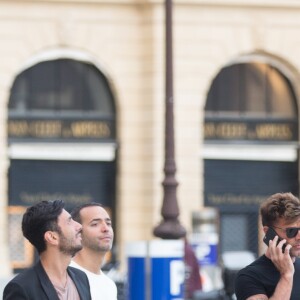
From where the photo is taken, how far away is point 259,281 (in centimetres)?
722

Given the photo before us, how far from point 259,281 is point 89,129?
21273 millimetres

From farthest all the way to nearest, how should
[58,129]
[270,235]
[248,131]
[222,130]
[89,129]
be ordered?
1. [248,131]
2. [222,130]
3. [89,129]
4. [58,129]
5. [270,235]

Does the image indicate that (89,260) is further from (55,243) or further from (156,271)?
(156,271)

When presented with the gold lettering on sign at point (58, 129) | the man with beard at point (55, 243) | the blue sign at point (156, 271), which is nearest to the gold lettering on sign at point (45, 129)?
the gold lettering on sign at point (58, 129)

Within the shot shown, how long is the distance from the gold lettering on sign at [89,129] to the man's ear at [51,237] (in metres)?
21.4

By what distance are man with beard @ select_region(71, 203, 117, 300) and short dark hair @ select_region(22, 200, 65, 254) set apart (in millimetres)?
829

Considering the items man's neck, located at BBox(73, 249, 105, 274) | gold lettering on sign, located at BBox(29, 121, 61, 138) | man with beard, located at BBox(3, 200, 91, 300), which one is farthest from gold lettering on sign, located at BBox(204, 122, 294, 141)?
man with beard, located at BBox(3, 200, 91, 300)

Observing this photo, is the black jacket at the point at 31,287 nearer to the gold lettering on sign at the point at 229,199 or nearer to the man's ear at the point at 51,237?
the man's ear at the point at 51,237

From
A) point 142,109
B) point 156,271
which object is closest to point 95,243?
point 156,271

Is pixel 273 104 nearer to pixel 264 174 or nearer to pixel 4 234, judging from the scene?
pixel 264 174

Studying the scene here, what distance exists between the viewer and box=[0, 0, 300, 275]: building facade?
28078mm

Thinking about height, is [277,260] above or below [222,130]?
below

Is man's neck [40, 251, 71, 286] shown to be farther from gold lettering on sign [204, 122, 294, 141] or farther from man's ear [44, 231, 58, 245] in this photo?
gold lettering on sign [204, 122, 294, 141]

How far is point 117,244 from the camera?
28594mm
